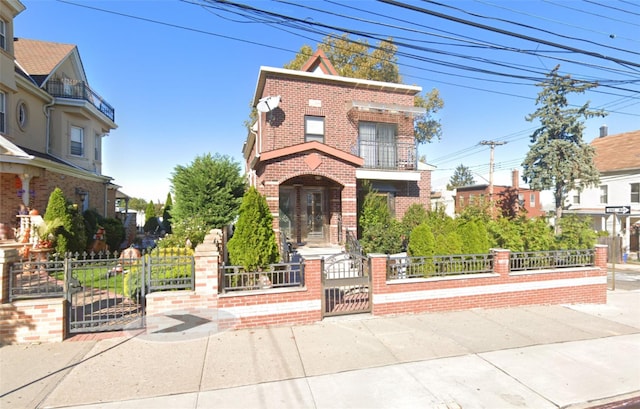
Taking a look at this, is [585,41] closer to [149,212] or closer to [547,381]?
[547,381]

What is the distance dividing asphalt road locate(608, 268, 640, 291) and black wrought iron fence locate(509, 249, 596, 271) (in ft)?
15.1

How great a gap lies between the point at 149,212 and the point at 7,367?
23.4 metres

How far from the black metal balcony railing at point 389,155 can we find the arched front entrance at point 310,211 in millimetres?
2376

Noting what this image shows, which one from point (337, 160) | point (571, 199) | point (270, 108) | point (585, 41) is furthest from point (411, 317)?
point (571, 199)

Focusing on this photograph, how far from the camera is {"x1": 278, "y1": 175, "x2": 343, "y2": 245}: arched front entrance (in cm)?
1234

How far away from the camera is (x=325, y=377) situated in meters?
4.25

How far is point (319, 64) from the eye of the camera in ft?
48.5

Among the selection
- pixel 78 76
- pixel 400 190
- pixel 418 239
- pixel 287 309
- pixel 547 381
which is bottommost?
pixel 547 381

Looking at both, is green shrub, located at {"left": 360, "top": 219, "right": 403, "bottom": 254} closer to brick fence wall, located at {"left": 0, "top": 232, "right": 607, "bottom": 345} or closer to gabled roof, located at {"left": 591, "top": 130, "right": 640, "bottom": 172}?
brick fence wall, located at {"left": 0, "top": 232, "right": 607, "bottom": 345}

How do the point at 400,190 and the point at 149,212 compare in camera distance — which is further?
the point at 149,212

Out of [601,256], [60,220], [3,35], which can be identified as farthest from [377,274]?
[3,35]

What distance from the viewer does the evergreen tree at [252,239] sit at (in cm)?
639

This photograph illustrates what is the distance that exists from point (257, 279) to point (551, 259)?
7.72 m

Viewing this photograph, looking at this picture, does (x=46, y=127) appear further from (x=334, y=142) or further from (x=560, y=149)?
(x=560, y=149)
